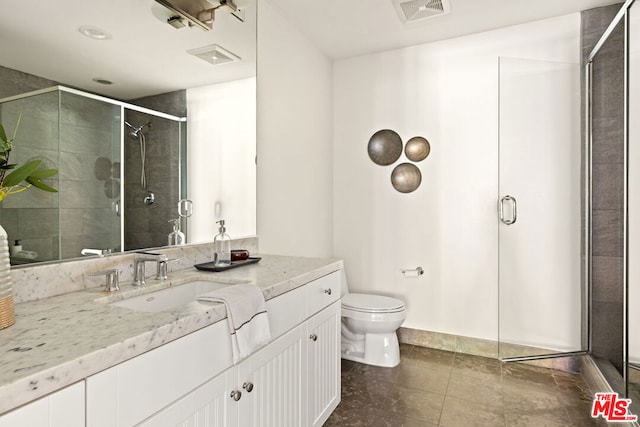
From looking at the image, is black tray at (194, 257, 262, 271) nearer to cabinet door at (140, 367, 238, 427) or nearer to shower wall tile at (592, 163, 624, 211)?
cabinet door at (140, 367, 238, 427)

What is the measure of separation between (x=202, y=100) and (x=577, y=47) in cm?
253

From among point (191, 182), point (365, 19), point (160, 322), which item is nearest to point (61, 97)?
point (191, 182)

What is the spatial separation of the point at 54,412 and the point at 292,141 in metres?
2.18

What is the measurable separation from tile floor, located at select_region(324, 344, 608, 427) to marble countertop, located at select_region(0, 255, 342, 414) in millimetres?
1175

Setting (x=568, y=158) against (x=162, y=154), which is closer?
(x=162, y=154)

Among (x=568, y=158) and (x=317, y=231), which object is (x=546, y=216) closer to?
(x=568, y=158)

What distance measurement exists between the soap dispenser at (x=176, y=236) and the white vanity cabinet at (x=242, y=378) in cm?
63

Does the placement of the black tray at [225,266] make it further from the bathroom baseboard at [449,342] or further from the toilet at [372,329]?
the bathroom baseboard at [449,342]

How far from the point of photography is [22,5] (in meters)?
1.16

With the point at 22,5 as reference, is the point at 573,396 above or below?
below

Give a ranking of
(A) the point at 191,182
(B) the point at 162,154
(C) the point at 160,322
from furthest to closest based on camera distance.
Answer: (A) the point at 191,182
(B) the point at 162,154
(C) the point at 160,322

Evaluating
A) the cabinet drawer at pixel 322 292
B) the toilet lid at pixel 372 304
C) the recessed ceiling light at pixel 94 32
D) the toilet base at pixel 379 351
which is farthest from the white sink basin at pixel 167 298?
the toilet base at pixel 379 351

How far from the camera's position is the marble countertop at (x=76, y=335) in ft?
2.07

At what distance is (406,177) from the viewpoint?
2.98 meters
